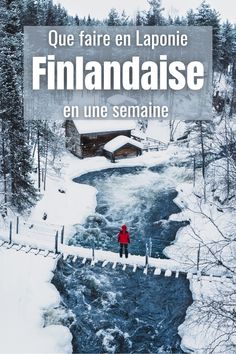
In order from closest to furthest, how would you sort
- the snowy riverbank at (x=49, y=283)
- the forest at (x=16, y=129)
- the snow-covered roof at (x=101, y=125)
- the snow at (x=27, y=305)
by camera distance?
1. the snow at (x=27, y=305)
2. the snowy riverbank at (x=49, y=283)
3. the forest at (x=16, y=129)
4. the snow-covered roof at (x=101, y=125)

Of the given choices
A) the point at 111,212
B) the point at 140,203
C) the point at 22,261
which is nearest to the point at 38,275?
the point at 22,261

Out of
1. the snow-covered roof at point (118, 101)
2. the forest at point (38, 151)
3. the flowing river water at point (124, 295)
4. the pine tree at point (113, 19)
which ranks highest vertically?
the pine tree at point (113, 19)

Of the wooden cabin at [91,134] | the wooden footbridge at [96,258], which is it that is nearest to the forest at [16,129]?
the wooden footbridge at [96,258]

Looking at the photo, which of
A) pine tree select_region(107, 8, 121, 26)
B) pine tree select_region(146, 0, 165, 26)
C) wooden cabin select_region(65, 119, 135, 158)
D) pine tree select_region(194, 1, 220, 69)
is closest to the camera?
wooden cabin select_region(65, 119, 135, 158)

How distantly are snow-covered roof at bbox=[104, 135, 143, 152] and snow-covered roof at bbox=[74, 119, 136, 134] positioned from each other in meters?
1.51

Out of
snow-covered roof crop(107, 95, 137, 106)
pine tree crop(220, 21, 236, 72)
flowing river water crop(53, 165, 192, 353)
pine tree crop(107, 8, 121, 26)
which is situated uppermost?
pine tree crop(107, 8, 121, 26)

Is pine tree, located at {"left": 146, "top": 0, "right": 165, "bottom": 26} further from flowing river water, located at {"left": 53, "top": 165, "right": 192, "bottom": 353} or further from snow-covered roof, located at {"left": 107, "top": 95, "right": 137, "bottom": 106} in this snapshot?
flowing river water, located at {"left": 53, "top": 165, "right": 192, "bottom": 353}

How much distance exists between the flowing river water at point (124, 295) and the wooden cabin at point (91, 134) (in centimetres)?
1667

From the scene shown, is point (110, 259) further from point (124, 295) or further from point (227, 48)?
point (227, 48)

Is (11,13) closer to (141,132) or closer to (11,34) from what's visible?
(11,34)

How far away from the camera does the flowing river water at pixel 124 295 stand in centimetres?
1689

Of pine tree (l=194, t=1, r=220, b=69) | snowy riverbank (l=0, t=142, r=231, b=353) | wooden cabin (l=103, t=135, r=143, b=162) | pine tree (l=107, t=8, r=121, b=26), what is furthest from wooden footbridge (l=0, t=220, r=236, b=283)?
pine tree (l=107, t=8, r=121, b=26)

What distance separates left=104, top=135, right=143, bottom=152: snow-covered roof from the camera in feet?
154

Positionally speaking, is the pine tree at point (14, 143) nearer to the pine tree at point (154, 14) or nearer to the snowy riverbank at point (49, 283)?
the snowy riverbank at point (49, 283)
